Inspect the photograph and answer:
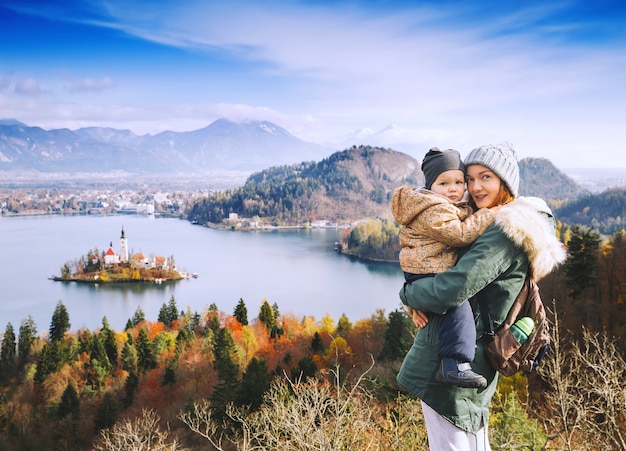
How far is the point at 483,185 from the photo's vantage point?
1027mm

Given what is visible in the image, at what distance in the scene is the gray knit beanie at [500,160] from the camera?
1.00 metres

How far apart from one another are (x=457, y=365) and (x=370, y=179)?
71.5 metres

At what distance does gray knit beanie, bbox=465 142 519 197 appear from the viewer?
1001 mm

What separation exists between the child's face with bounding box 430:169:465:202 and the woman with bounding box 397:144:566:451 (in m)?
0.03

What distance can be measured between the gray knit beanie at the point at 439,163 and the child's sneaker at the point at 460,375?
363mm

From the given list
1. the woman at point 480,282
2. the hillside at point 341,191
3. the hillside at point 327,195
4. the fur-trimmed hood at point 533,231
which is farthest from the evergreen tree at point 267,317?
the hillside at point 341,191

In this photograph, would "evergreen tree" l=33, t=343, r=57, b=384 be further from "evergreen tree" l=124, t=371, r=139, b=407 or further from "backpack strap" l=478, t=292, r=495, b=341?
"backpack strap" l=478, t=292, r=495, b=341

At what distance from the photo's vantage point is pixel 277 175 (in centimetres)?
9412

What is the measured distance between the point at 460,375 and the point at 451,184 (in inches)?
14.8

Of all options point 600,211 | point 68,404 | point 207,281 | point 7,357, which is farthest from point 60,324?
point 600,211

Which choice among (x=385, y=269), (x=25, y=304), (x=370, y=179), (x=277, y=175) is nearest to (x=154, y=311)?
(x=25, y=304)

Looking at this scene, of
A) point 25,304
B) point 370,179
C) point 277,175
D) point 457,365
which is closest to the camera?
point 457,365

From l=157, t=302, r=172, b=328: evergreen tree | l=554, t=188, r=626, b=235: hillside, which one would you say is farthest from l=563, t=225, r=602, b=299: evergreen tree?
l=554, t=188, r=626, b=235: hillside

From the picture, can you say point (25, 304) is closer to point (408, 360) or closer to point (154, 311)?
point (154, 311)
